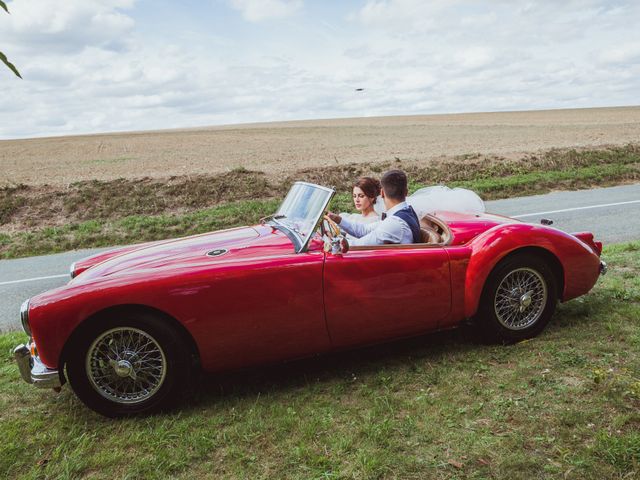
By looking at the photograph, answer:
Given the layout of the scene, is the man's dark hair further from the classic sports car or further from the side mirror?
the side mirror

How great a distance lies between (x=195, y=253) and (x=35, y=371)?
3.88ft

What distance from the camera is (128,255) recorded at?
4004 millimetres

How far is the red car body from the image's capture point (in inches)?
125

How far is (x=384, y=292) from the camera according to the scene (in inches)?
141

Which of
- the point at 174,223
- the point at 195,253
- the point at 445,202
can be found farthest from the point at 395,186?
the point at 174,223

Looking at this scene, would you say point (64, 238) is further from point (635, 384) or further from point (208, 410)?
point (635, 384)

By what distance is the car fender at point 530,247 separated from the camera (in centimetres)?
380

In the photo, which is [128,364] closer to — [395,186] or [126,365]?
[126,365]

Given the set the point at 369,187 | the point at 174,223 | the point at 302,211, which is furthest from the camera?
the point at 174,223

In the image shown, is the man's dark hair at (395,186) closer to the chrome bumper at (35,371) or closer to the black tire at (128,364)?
the black tire at (128,364)

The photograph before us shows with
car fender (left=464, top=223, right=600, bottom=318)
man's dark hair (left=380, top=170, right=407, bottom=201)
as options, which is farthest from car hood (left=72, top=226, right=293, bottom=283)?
car fender (left=464, top=223, right=600, bottom=318)

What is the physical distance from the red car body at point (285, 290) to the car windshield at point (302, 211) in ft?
0.31

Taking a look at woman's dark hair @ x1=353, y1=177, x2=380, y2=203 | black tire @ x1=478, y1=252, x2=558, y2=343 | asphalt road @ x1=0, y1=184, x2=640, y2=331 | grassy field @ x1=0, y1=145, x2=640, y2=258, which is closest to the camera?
black tire @ x1=478, y1=252, x2=558, y2=343

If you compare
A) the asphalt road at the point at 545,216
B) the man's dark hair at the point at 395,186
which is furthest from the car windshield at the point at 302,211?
the asphalt road at the point at 545,216
